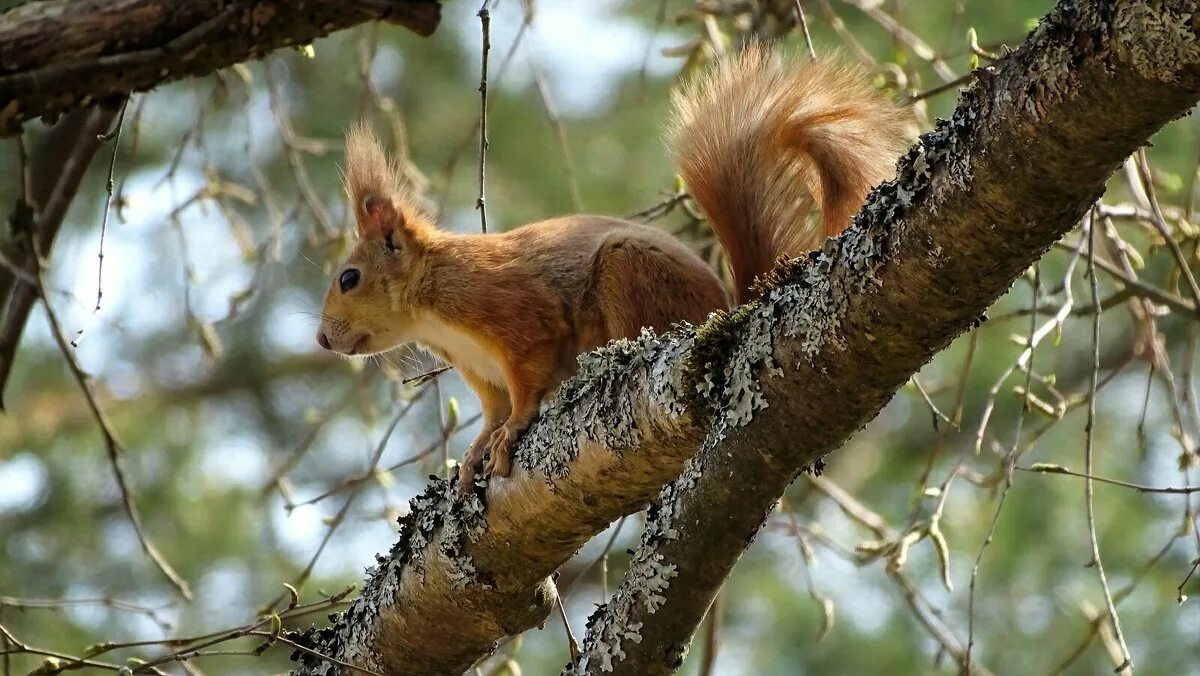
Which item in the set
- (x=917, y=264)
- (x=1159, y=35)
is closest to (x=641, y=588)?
(x=917, y=264)

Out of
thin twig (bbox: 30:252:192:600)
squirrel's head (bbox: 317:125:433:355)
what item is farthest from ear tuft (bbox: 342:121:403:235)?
thin twig (bbox: 30:252:192:600)

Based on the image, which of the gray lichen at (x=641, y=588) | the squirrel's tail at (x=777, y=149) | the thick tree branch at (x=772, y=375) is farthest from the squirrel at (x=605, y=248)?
the gray lichen at (x=641, y=588)

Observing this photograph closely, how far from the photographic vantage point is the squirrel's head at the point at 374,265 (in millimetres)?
2545

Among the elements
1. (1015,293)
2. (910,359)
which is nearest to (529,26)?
(910,359)

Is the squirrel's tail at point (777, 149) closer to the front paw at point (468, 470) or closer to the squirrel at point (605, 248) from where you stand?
the squirrel at point (605, 248)

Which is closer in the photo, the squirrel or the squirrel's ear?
the squirrel

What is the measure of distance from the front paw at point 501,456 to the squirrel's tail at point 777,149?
463mm

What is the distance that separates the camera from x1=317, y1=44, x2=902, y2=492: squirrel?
1.84 metres

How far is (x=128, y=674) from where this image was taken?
1438 millimetres

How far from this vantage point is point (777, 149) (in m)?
1.96

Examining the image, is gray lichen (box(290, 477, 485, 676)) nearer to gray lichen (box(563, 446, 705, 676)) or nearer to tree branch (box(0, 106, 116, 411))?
gray lichen (box(563, 446, 705, 676))

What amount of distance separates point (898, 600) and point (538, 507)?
333cm

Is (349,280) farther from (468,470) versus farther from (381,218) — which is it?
(468,470)

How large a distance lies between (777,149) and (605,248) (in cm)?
39
